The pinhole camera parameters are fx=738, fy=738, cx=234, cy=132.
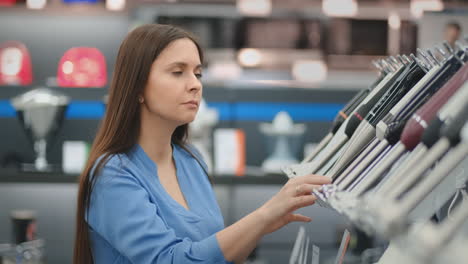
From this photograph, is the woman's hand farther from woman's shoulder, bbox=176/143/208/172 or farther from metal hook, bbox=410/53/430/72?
woman's shoulder, bbox=176/143/208/172

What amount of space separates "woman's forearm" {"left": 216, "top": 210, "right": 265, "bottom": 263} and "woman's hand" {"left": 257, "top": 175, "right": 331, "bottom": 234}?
15 millimetres

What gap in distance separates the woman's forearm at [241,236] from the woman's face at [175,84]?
0.28 m

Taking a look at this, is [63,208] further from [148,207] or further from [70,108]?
[148,207]

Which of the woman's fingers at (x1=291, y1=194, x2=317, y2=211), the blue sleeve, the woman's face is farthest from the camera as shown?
the woman's face

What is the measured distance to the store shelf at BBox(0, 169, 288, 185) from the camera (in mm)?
4094

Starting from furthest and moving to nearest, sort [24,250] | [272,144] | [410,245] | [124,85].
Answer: [272,144] < [24,250] < [124,85] < [410,245]

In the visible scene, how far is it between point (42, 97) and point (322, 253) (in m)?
Result: 1.91

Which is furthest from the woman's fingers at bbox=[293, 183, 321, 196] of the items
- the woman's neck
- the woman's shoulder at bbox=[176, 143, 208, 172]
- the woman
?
the woman's shoulder at bbox=[176, 143, 208, 172]

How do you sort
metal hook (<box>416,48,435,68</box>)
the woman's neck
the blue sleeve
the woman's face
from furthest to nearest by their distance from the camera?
the woman's neck < the woman's face < the blue sleeve < metal hook (<box>416,48,435,68</box>)

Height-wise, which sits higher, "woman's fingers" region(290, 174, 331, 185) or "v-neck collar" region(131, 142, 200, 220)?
"woman's fingers" region(290, 174, 331, 185)

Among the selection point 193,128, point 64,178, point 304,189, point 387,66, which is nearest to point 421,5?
point 193,128

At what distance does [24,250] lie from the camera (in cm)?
364

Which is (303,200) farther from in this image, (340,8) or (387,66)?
(340,8)

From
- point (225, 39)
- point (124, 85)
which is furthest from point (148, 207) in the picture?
point (225, 39)
